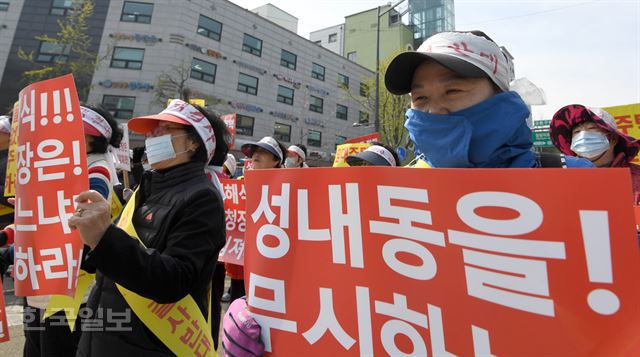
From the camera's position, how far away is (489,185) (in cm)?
78

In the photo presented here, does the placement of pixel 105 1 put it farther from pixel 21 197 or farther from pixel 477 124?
pixel 477 124

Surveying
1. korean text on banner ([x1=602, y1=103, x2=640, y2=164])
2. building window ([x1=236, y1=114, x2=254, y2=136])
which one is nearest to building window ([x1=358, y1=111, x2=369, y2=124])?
building window ([x1=236, y1=114, x2=254, y2=136])

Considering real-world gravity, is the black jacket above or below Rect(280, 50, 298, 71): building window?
below

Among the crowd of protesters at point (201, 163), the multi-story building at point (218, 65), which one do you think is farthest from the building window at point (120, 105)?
the crowd of protesters at point (201, 163)

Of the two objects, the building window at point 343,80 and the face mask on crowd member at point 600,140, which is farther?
the building window at point 343,80

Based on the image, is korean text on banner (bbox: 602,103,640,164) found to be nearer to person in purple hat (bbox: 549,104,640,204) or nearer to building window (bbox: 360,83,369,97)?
person in purple hat (bbox: 549,104,640,204)

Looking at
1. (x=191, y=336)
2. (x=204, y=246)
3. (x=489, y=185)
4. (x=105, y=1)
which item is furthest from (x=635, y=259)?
(x=105, y=1)

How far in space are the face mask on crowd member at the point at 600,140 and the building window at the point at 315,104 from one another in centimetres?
2517

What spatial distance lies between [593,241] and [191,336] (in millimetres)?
1670

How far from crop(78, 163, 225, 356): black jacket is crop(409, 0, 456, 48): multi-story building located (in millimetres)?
41839

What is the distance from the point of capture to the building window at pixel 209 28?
69.6 feet

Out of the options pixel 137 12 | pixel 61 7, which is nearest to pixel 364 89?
pixel 137 12

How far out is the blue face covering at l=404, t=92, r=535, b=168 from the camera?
1.09 metres

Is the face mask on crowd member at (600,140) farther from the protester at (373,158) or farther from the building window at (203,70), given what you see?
the building window at (203,70)
